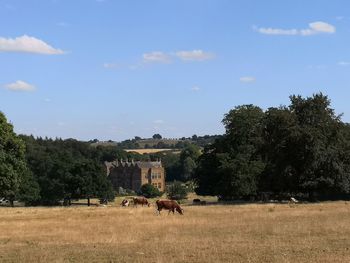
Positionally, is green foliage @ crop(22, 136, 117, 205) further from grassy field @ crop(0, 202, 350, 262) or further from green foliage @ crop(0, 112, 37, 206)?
grassy field @ crop(0, 202, 350, 262)

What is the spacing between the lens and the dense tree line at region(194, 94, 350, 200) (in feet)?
198

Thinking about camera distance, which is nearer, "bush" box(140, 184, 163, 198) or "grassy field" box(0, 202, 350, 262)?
"grassy field" box(0, 202, 350, 262)

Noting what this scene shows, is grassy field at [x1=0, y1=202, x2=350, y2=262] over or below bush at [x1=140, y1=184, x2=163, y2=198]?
over

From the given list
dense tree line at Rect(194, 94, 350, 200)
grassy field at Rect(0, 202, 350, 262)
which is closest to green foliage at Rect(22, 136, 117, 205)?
dense tree line at Rect(194, 94, 350, 200)

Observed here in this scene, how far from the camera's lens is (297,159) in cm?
6353

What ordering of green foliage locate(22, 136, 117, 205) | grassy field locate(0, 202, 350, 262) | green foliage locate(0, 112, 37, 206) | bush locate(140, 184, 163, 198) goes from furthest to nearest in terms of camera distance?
bush locate(140, 184, 163, 198)
green foliage locate(22, 136, 117, 205)
green foliage locate(0, 112, 37, 206)
grassy field locate(0, 202, 350, 262)

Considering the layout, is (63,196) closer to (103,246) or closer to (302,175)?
(302,175)

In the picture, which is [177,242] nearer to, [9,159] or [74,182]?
[9,159]

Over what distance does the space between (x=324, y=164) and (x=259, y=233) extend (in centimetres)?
3742

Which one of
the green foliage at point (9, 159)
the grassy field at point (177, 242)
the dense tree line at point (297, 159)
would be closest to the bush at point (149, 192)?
the dense tree line at point (297, 159)

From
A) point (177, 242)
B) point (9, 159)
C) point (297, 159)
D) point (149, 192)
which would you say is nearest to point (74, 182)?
point (9, 159)

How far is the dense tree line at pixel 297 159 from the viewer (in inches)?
2376

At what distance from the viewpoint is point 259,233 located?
2491 centimetres

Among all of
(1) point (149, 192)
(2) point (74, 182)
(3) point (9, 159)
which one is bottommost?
(1) point (149, 192)
